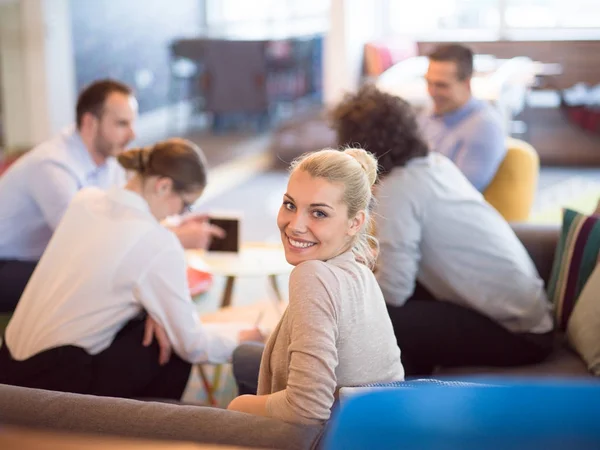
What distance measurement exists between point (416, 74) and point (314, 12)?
405 centimetres

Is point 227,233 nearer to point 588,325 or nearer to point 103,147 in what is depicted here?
point 103,147

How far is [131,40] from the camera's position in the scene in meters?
9.29

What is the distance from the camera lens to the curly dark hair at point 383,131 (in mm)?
2723

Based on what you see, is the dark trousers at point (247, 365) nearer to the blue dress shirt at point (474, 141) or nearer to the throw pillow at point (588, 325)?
the throw pillow at point (588, 325)

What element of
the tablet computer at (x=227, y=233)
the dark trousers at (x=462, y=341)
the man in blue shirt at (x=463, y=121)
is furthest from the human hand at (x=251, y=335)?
the man in blue shirt at (x=463, y=121)

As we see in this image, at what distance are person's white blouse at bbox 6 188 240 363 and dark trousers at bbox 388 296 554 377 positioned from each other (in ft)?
1.94

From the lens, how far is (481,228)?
8.82ft

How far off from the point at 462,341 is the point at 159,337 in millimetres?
933

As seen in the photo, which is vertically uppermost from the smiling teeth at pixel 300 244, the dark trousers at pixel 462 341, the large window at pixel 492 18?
the large window at pixel 492 18

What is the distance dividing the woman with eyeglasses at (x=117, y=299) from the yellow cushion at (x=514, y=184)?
5.72 feet

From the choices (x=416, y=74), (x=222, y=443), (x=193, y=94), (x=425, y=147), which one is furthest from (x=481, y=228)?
(x=193, y=94)

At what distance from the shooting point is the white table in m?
3.36

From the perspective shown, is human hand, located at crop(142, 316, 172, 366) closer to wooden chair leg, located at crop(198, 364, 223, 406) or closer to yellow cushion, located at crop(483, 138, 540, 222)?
wooden chair leg, located at crop(198, 364, 223, 406)

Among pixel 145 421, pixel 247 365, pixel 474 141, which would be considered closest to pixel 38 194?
pixel 247 365
